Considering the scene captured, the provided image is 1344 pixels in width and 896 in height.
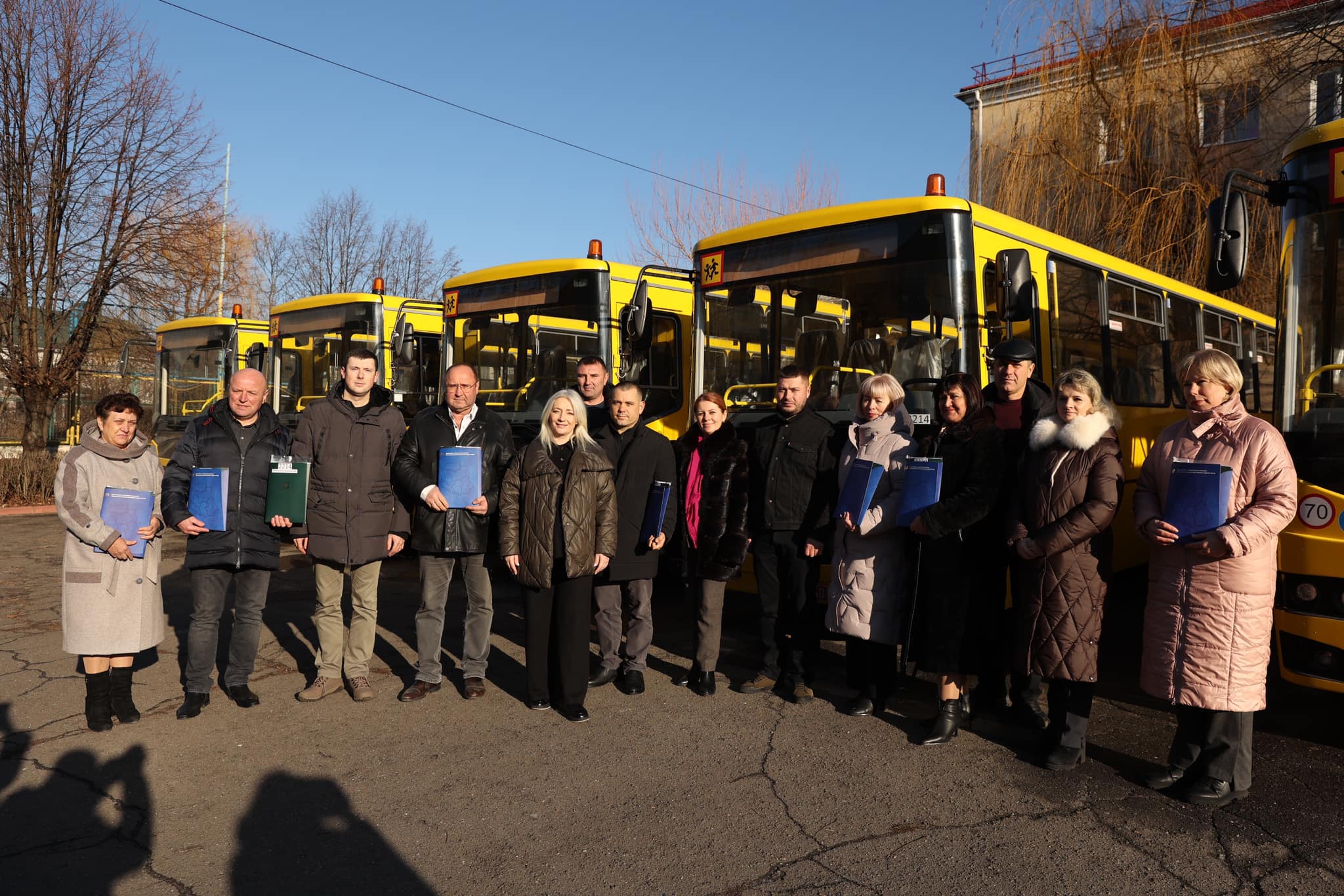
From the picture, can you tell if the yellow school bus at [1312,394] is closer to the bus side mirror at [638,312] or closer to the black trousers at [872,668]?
the black trousers at [872,668]

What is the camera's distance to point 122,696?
508cm

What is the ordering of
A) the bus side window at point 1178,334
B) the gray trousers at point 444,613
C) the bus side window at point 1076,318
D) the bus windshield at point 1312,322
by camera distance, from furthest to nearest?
the bus side window at point 1178,334
the bus side window at point 1076,318
the gray trousers at point 444,613
the bus windshield at point 1312,322

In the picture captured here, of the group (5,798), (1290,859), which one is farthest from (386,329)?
(1290,859)

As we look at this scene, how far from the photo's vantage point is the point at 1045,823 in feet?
12.9

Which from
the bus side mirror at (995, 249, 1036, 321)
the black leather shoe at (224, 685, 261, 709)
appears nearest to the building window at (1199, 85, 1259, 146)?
the bus side mirror at (995, 249, 1036, 321)

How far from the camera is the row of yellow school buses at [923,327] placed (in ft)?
15.3

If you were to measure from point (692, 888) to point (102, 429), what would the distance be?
12.3 feet

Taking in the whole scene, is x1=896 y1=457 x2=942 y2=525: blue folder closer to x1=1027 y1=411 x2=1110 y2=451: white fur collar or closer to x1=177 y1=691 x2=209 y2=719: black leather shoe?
x1=1027 y1=411 x2=1110 y2=451: white fur collar

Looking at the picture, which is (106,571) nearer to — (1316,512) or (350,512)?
(350,512)

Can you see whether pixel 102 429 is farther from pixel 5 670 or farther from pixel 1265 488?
pixel 1265 488

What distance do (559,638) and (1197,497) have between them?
10.4 feet

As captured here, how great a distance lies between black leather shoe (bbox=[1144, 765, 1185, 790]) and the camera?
4.29m

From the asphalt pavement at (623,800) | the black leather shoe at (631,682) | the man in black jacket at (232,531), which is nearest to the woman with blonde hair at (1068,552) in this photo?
the asphalt pavement at (623,800)

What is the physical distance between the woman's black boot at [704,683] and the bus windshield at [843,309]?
1977 mm
